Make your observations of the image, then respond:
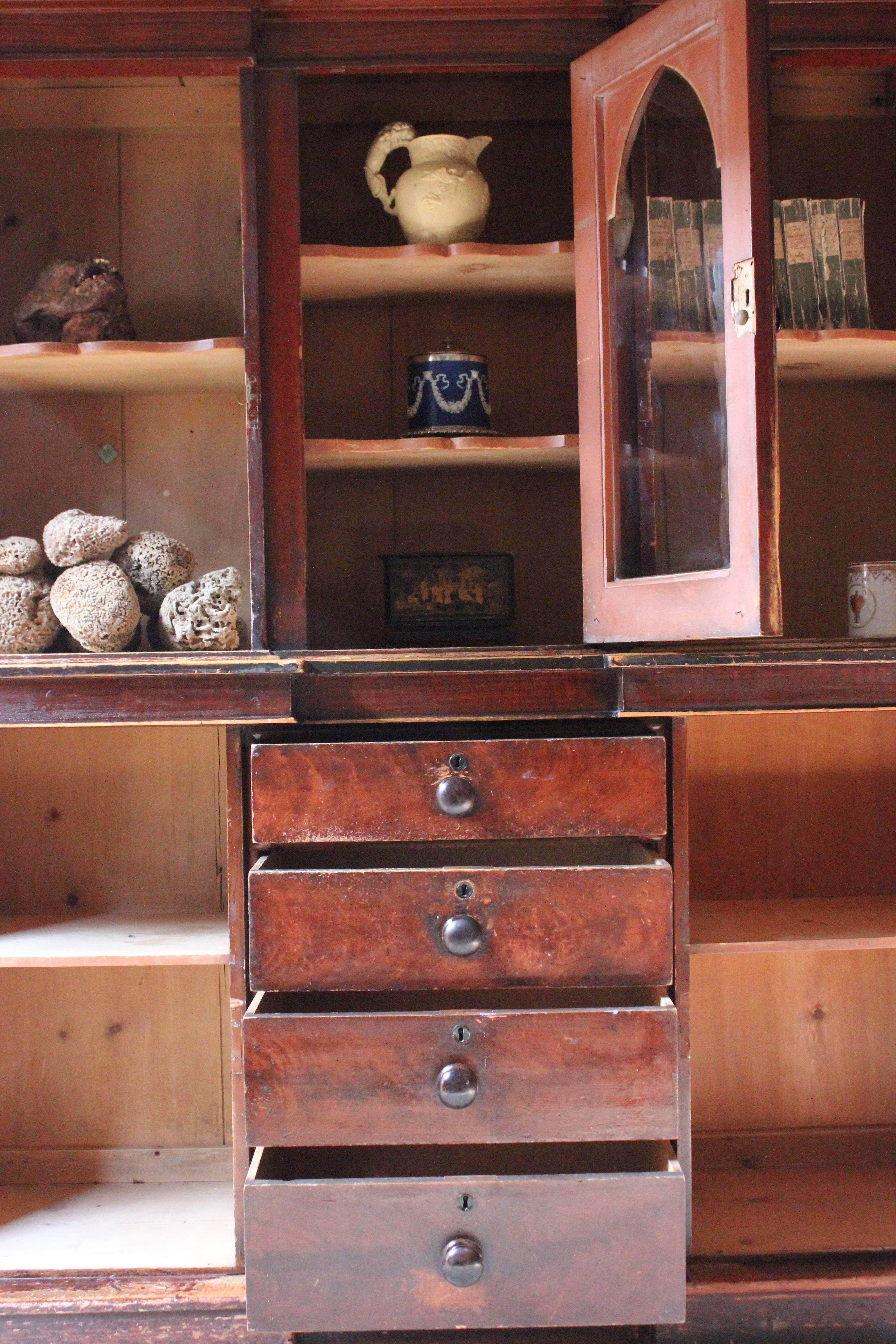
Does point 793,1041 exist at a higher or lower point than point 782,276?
lower

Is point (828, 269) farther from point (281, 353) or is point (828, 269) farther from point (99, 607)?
point (99, 607)

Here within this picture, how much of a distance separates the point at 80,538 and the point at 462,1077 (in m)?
0.88

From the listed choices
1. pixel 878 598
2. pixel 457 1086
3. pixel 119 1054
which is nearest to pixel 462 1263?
pixel 457 1086

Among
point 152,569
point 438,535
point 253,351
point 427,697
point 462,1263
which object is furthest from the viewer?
point 438,535

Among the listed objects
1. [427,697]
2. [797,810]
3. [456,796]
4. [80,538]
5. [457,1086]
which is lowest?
[457,1086]

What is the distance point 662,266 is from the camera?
1328 mm

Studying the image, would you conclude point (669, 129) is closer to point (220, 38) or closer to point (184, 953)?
point (220, 38)

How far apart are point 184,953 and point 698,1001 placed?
34.9 inches

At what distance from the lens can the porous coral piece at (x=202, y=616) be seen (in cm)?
143

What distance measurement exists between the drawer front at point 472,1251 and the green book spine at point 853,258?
123 cm

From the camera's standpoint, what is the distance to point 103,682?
1.19 metres

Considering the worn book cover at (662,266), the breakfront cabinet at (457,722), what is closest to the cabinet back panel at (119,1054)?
the breakfront cabinet at (457,722)

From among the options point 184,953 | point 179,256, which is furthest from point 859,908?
point 179,256

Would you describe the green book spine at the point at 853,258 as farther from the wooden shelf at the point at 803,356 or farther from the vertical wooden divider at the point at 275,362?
the vertical wooden divider at the point at 275,362
